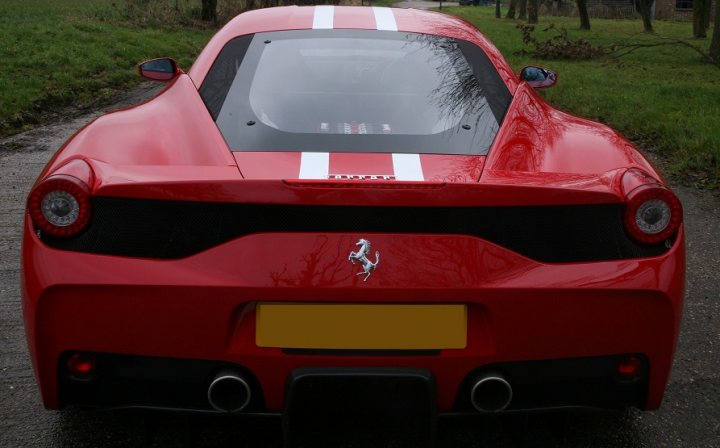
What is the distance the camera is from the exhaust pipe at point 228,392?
1999 millimetres

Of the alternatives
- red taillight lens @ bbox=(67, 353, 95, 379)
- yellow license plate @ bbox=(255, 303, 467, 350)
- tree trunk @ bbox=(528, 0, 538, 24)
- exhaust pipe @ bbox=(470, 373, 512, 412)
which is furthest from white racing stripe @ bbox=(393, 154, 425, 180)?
tree trunk @ bbox=(528, 0, 538, 24)

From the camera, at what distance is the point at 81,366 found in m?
2.06

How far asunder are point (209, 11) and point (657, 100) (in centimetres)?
1556

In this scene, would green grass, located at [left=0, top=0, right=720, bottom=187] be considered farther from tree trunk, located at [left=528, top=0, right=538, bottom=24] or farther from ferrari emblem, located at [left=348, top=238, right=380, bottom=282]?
tree trunk, located at [left=528, top=0, right=538, bottom=24]

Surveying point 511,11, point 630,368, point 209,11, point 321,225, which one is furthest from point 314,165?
point 511,11

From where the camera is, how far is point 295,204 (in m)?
1.94

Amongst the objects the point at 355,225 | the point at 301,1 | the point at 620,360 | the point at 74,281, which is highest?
the point at 355,225

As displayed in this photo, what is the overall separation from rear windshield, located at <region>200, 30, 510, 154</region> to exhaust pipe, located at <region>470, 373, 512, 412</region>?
26.9 inches

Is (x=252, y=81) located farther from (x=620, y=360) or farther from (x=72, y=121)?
(x=72, y=121)

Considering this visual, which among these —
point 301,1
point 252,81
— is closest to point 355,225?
point 252,81

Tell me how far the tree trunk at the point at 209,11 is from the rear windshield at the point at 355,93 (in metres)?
20.0

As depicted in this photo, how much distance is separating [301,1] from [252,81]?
84.7ft

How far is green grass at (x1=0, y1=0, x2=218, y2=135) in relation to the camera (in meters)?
8.52

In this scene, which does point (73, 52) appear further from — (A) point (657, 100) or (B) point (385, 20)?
(B) point (385, 20)
